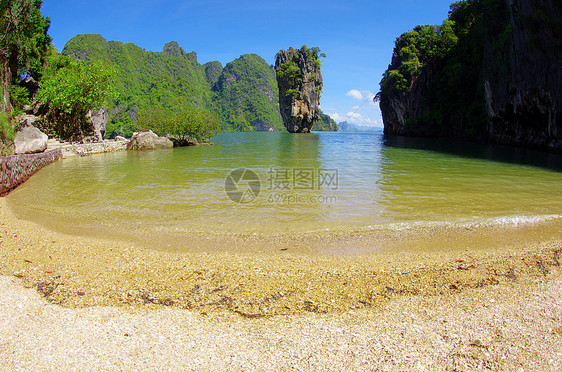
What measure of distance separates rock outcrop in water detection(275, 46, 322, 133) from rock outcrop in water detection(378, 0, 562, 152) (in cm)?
2294

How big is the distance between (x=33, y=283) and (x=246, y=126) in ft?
539

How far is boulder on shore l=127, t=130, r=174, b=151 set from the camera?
1267 inches

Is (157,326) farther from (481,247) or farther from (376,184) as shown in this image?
(376,184)

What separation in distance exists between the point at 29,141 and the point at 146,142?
1251 cm

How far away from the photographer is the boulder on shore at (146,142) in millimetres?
32188

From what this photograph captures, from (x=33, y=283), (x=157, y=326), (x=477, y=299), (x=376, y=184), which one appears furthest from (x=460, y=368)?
(x=376, y=184)

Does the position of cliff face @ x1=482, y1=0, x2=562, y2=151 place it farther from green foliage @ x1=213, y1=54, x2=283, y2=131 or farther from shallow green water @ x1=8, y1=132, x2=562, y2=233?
green foliage @ x1=213, y1=54, x2=283, y2=131

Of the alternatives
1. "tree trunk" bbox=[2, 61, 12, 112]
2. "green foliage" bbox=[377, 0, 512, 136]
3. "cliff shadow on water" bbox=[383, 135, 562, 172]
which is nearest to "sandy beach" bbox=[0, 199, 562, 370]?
"cliff shadow on water" bbox=[383, 135, 562, 172]

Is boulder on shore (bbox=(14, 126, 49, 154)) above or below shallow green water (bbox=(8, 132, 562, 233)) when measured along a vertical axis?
above

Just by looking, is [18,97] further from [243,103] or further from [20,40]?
[243,103]

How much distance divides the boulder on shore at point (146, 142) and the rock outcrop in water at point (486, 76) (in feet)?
108

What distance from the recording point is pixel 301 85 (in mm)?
79812

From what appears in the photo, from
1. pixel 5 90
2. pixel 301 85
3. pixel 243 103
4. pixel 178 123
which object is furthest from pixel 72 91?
pixel 243 103

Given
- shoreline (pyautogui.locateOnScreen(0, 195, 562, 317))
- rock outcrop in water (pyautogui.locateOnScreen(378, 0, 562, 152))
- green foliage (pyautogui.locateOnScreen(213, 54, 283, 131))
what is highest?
green foliage (pyautogui.locateOnScreen(213, 54, 283, 131))
